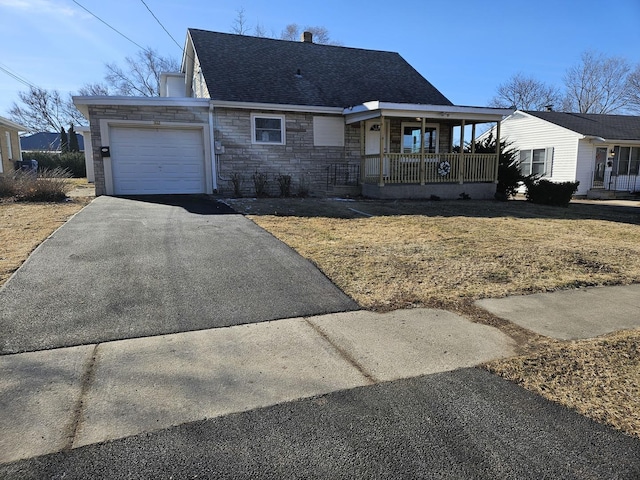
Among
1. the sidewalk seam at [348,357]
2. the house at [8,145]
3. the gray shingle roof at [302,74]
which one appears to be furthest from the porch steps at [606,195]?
the house at [8,145]

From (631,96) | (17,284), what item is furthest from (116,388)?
(631,96)

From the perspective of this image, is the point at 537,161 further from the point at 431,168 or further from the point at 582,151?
the point at 431,168

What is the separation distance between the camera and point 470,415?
258cm

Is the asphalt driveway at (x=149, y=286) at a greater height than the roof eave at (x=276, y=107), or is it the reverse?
the roof eave at (x=276, y=107)

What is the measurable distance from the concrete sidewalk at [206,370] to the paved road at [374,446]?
144mm

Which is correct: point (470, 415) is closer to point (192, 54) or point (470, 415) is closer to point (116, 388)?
point (116, 388)

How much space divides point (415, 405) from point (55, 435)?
6.77ft

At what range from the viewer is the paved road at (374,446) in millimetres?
2090

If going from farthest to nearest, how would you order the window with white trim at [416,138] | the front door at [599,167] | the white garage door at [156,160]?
the front door at [599,167], the window with white trim at [416,138], the white garage door at [156,160]

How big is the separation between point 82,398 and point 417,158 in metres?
14.7

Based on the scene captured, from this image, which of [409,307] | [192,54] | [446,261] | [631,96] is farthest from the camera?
[631,96]

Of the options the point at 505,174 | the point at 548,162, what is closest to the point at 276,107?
the point at 505,174

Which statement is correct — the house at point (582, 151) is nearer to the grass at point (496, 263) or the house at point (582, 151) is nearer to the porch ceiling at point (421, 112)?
the porch ceiling at point (421, 112)

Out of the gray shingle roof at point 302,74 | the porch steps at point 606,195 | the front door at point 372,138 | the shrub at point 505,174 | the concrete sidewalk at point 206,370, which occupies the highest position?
the gray shingle roof at point 302,74
